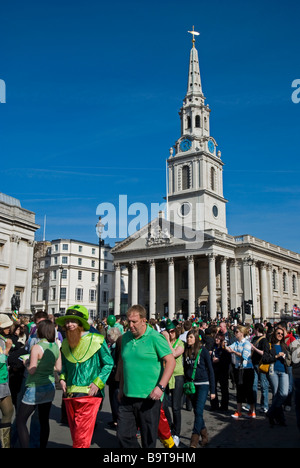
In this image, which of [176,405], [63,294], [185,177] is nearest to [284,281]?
[185,177]

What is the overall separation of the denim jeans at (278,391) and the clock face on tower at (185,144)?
5289 cm

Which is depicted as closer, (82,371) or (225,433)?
(82,371)

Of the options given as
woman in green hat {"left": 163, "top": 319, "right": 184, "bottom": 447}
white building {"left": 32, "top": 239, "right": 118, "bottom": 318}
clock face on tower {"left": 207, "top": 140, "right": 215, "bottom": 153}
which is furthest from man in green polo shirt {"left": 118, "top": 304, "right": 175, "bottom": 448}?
white building {"left": 32, "top": 239, "right": 118, "bottom": 318}

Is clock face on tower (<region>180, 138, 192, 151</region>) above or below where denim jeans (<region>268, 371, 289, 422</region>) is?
above

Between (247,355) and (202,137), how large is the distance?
175 feet

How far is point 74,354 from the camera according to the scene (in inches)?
225

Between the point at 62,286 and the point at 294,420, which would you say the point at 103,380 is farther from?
the point at 62,286

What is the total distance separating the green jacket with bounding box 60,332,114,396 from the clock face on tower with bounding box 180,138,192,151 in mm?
56086

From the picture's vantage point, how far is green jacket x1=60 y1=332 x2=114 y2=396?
559 cm

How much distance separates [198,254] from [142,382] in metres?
46.1

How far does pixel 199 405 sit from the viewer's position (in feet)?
23.9

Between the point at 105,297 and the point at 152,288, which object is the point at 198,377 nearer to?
the point at 152,288

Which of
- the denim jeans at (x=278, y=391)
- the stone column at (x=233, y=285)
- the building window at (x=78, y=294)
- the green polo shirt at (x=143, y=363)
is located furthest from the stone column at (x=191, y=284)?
the green polo shirt at (x=143, y=363)

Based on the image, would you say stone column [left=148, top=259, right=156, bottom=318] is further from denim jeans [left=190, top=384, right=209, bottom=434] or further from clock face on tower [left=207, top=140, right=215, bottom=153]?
denim jeans [left=190, top=384, right=209, bottom=434]
